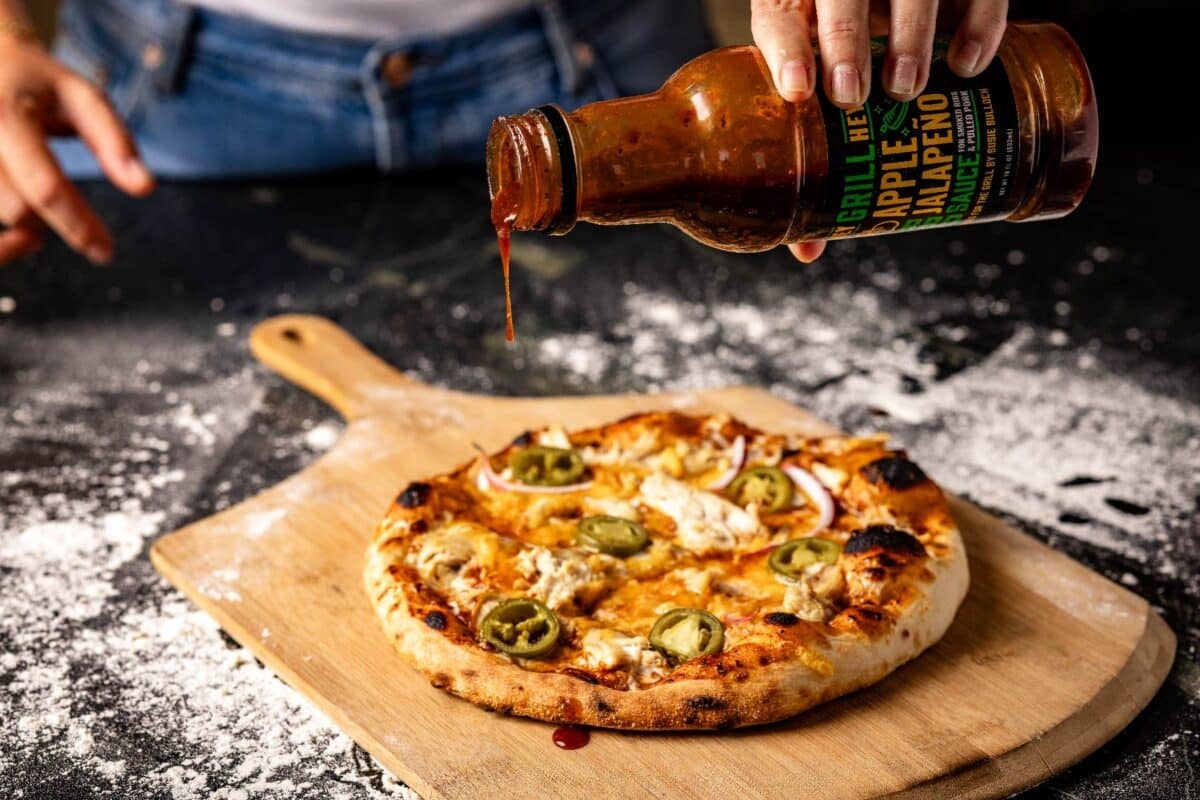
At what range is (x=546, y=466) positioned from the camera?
2564 millimetres

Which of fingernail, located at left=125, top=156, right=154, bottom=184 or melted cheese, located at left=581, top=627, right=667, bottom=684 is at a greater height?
fingernail, located at left=125, top=156, right=154, bottom=184

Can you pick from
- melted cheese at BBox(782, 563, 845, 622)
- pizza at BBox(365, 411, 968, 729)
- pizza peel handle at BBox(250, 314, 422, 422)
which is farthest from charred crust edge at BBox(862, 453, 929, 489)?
pizza peel handle at BBox(250, 314, 422, 422)

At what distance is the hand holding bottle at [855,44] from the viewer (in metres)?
1.84

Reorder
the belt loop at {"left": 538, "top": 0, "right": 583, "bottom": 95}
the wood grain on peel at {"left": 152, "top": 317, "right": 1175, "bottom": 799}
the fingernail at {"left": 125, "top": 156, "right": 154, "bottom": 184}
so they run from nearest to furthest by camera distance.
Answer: the wood grain on peel at {"left": 152, "top": 317, "right": 1175, "bottom": 799} → the fingernail at {"left": 125, "top": 156, "right": 154, "bottom": 184} → the belt loop at {"left": 538, "top": 0, "right": 583, "bottom": 95}

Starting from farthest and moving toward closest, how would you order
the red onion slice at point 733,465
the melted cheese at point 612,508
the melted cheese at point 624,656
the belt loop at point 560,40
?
1. the belt loop at point 560,40
2. the red onion slice at point 733,465
3. the melted cheese at point 612,508
4. the melted cheese at point 624,656

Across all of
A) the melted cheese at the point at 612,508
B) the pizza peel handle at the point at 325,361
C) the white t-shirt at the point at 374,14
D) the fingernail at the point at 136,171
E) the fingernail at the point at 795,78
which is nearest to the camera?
the fingernail at the point at 795,78

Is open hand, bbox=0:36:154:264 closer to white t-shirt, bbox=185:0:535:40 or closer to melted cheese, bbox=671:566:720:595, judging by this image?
white t-shirt, bbox=185:0:535:40

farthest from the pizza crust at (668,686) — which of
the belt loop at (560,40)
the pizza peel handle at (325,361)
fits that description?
the belt loop at (560,40)

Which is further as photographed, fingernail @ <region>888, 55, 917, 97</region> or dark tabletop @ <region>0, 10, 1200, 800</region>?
dark tabletop @ <region>0, 10, 1200, 800</region>

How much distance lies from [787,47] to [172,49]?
265 cm

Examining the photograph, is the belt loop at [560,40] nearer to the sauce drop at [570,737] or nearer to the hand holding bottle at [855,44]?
the hand holding bottle at [855,44]

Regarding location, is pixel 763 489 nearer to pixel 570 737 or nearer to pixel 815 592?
pixel 815 592

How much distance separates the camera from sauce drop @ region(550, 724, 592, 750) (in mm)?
1989

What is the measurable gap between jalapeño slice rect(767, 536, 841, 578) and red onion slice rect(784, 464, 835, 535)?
0.09m
